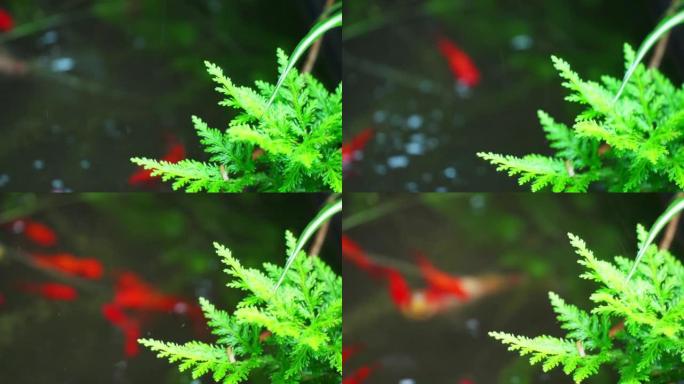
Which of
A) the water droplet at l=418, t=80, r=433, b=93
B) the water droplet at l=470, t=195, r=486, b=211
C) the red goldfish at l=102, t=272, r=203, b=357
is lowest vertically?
the red goldfish at l=102, t=272, r=203, b=357

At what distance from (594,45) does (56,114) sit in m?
0.89

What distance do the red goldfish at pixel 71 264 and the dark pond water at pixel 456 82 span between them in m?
0.43

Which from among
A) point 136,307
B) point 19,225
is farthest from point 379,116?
point 19,225

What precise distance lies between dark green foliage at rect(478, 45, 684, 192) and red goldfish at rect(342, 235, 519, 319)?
0.21m

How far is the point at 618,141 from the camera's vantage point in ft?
3.26

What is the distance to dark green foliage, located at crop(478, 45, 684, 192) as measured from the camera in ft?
3.33

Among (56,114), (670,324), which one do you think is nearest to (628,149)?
(670,324)

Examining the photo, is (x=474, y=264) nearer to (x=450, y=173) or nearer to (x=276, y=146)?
(x=450, y=173)

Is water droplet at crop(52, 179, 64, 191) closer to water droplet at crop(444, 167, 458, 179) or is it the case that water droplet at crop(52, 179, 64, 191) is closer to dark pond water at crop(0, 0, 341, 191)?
dark pond water at crop(0, 0, 341, 191)

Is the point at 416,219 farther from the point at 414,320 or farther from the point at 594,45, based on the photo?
the point at 594,45

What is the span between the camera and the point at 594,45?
125cm

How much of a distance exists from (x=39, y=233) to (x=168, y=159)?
0.77ft

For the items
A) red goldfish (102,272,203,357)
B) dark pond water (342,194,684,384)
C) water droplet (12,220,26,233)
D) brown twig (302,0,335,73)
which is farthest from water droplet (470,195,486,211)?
water droplet (12,220,26,233)

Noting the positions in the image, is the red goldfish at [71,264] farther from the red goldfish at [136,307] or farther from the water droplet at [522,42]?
the water droplet at [522,42]
